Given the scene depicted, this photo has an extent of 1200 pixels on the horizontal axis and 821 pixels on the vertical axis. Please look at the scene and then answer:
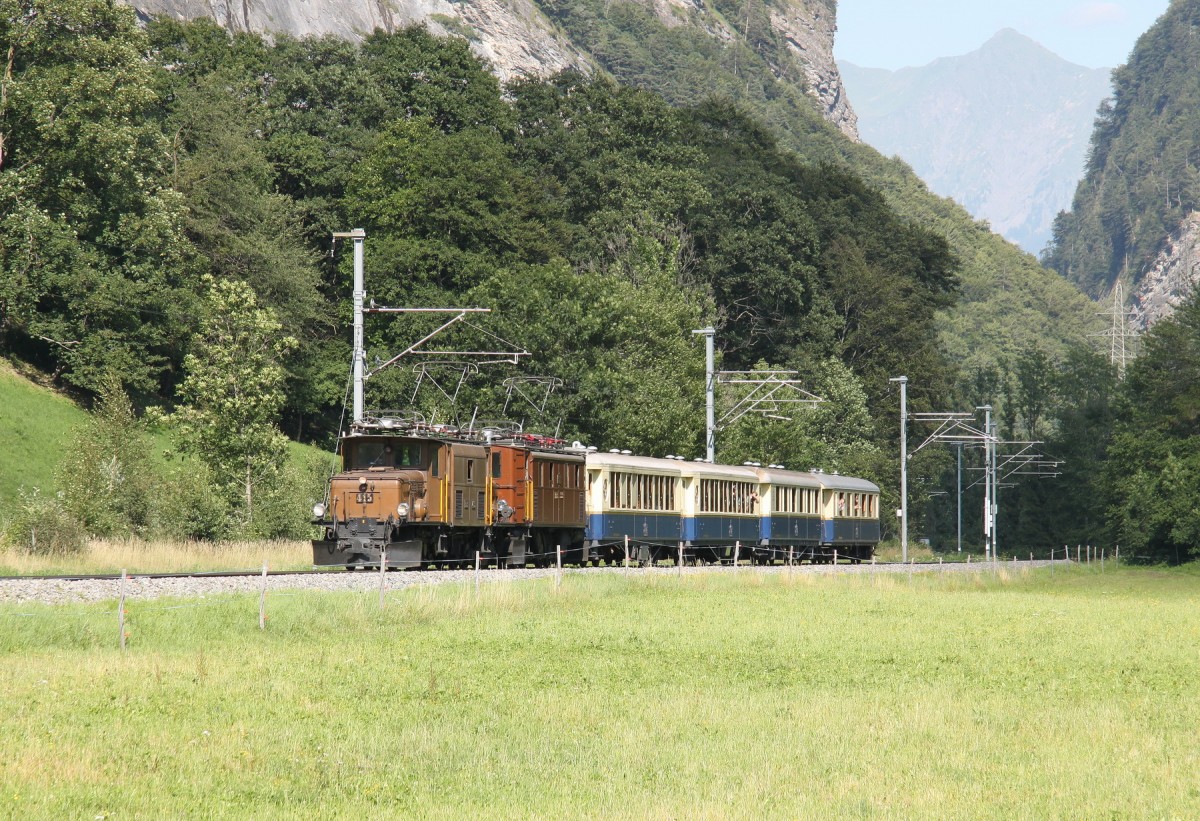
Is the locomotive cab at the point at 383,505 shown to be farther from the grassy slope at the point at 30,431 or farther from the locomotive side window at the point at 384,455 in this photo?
the grassy slope at the point at 30,431

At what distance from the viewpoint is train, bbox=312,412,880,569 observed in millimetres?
38406

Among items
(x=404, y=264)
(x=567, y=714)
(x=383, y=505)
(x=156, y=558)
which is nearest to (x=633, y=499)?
(x=383, y=505)

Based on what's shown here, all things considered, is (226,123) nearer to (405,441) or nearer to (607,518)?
(607,518)

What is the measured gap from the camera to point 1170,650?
87.6ft

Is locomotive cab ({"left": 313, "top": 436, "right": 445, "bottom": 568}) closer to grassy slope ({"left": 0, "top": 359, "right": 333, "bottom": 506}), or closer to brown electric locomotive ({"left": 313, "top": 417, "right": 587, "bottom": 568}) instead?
brown electric locomotive ({"left": 313, "top": 417, "right": 587, "bottom": 568})

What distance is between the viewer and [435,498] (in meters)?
39.2

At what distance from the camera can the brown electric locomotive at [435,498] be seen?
38094 mm

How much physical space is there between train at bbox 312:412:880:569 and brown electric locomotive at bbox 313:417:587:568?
0.11 feet

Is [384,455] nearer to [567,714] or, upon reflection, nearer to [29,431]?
[29,431]

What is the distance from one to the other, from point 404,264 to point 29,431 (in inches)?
839

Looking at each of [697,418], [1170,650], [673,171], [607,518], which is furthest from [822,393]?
[1170,650]

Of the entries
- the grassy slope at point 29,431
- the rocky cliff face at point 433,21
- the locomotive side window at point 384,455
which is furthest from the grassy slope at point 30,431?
the rocky cliff face at point 433,21

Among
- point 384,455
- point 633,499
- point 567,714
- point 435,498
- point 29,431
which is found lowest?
point 567,714

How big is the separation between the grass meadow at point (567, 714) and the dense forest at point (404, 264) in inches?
695
